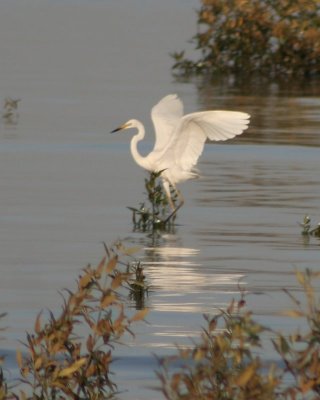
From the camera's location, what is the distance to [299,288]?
10656 millimetres

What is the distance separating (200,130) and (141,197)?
35.5 inches

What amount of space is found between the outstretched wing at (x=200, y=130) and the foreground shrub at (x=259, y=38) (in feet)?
45.8

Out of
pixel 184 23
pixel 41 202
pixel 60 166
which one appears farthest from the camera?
pixel 184 23

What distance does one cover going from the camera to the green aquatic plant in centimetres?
1381

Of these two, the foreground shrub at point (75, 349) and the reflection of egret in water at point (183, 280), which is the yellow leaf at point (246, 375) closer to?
the foreground shrub at point (75, 349)

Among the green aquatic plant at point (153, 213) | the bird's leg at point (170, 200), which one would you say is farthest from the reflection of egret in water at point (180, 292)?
the bird's leg at point (170, 200)

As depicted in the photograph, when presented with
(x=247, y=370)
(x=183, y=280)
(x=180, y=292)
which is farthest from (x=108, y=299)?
(x=183, y=280)

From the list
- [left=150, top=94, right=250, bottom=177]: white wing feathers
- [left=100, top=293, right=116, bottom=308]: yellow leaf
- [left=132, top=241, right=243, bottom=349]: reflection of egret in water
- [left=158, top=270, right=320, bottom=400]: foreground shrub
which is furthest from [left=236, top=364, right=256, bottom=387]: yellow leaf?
[left=150, top=94, right=250, bottom=177]: white wing feathers

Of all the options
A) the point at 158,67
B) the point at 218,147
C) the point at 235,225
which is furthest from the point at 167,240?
the point at 158,67

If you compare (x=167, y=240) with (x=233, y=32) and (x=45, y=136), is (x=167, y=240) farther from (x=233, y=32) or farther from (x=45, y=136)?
(x=233, y=32)

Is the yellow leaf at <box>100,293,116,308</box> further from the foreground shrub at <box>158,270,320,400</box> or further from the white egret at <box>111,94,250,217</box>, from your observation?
the white egret at <box>111,94,250,217</box>

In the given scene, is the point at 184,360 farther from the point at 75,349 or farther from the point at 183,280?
the point at 183,280

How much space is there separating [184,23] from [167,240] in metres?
34.5

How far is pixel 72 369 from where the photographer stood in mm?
6398
